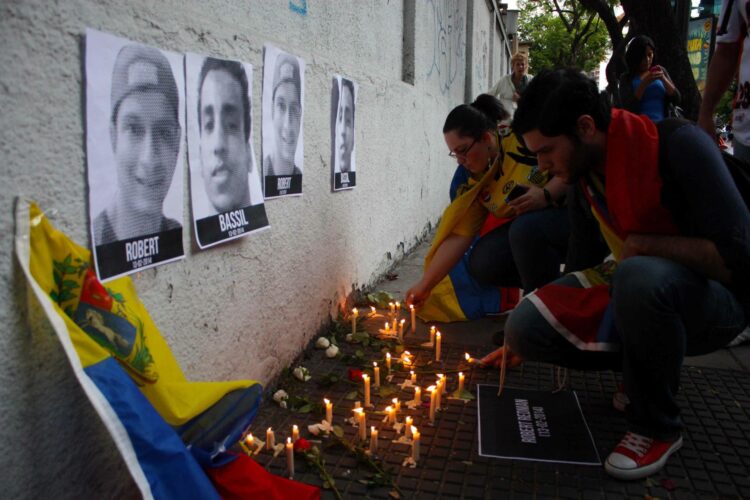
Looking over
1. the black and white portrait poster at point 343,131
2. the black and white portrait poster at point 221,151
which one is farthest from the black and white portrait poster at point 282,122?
the black and white portrait poster at point 343,131

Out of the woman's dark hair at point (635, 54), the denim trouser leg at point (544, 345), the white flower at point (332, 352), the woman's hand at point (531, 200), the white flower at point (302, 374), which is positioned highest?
the woman's dark hair at point (635, 54)

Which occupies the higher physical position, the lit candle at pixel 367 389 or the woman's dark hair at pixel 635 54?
the woman's dark hair at pixel 635 54

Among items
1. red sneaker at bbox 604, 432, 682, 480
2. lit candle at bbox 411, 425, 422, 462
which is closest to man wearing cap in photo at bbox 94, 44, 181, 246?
lit candle at bbox 411, 425, 422, 462

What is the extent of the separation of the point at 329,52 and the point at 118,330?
2.36 meters

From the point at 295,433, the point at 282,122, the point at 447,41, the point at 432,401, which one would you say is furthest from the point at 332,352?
the point at 447,41

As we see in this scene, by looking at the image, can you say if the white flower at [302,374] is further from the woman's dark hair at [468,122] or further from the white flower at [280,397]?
the woman's dark hair at [468,122]

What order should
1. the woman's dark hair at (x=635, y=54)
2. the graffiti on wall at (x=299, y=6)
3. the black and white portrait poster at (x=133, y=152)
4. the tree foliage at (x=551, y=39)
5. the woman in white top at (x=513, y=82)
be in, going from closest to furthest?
the black and white portrait poster at (x=133, y=152)
the graffiti on wall at (x=299, y=6)
the woman's dark hair at (x=635, y=54)
the woman in white top at (x=513, y=82)
the tree foliage at (x=551, y=39)

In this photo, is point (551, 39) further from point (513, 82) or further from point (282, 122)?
point (282, 122)

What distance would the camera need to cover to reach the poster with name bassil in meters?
2.35

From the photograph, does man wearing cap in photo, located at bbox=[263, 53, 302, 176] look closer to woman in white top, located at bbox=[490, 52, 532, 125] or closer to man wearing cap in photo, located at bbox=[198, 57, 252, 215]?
man wearing cap in photo, located at bbox=[198, 57, 252, 215]

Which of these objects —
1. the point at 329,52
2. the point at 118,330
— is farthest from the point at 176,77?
the point at 329,52

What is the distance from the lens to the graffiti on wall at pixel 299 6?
9.78ft

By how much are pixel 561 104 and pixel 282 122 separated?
1344mm

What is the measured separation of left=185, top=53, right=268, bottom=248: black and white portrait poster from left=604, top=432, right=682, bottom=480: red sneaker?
1.69m
